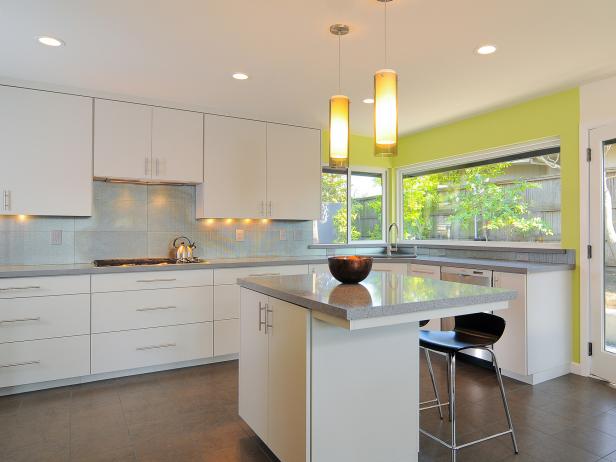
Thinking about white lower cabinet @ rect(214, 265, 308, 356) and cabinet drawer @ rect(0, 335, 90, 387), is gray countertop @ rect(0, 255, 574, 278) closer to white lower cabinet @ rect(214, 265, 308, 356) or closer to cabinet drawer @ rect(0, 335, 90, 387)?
white lower cabinet @ rect(214, 265, 308, 356)

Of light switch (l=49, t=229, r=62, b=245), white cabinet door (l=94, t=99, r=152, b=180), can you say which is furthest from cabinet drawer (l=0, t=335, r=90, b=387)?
white cabinet door (l=94, t=99, r=152, b=180)

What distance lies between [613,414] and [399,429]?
1.74 metres

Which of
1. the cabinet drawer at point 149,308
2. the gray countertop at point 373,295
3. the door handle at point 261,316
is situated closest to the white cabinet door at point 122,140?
the cabinet drawer at point 149,308

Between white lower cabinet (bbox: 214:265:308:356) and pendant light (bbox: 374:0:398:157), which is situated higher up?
pendant light (bbox: 374:0:398:157)

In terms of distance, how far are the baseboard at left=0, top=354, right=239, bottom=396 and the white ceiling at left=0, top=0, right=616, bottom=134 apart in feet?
7.78

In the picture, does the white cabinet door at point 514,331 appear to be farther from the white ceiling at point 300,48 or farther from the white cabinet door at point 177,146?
the white cabinet door at point 177,146

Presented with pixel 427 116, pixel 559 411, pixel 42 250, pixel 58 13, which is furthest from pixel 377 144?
pixel 42 250

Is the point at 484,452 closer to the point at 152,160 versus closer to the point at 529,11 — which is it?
the point at 529,11

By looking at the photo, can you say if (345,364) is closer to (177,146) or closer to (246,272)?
(246,272)

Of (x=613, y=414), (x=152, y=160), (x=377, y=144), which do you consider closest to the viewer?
(x=377, y=144)

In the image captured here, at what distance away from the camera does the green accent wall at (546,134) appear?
11.6 feet

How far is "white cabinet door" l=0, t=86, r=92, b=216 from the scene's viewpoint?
3285mm

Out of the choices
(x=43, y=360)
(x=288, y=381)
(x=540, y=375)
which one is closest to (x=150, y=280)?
(x=43, y=360)

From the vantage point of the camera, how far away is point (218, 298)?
3.85m
